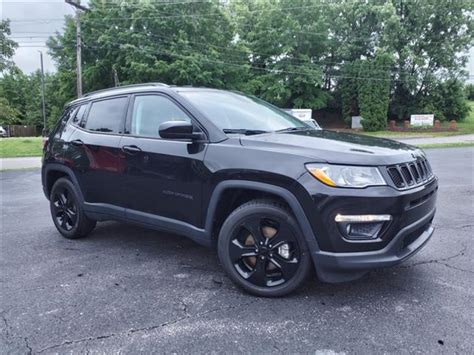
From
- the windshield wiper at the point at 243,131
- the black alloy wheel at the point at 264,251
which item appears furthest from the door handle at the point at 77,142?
the black alloy wheel at the point at 264,251

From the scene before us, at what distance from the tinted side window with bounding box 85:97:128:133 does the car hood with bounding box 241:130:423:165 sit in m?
1.60

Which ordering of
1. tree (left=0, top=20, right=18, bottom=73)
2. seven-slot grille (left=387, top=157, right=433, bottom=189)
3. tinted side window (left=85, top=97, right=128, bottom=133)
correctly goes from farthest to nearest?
tree (left=0, top=20, right=18, bottom=73)
tinted side window (left=85, top=97, right=128, bottom=133)
seven-slot grille (left=387, top=157, right=433, bottom=189)

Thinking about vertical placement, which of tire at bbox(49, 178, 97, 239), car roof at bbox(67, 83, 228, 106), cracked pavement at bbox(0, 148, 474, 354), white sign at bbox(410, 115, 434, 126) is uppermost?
white sign at bbox(410, 115, 434, 126)

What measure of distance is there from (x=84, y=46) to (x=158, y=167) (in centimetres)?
3284

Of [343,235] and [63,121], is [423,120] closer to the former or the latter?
[63,121]

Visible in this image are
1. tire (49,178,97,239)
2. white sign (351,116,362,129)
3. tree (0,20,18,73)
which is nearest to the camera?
tire (49,178,97,239)

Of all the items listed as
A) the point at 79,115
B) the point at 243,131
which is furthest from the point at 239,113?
the point at 79,115

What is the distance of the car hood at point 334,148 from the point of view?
2919 mm

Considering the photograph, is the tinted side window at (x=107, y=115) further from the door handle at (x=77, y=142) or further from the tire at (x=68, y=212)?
the tire at (x=68, y=212)

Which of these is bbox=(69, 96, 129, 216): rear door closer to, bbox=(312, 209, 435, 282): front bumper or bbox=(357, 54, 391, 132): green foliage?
bbox=(312, 209, 435, 282): front bumper

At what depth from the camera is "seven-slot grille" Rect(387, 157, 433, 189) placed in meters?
2.93

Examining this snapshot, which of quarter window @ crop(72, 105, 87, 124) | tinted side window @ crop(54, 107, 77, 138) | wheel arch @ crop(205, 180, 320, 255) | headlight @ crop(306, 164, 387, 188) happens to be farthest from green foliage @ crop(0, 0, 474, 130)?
headlight @ crop(306, 164, 387, 188)

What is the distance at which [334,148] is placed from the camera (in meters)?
3.06

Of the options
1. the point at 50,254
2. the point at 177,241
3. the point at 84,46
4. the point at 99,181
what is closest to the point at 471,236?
the point at 177,241
